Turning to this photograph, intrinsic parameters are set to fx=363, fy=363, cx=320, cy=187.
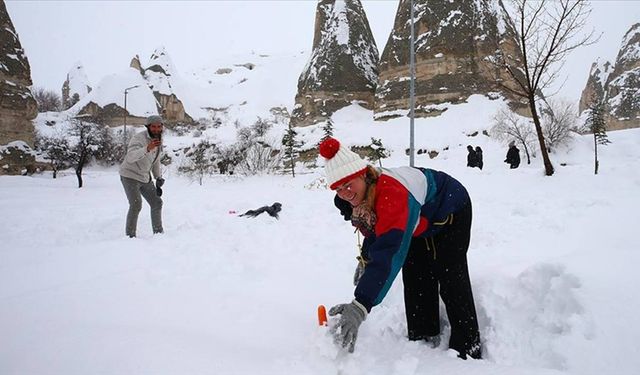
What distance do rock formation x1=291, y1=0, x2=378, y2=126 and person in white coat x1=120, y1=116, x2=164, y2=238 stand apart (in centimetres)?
2488

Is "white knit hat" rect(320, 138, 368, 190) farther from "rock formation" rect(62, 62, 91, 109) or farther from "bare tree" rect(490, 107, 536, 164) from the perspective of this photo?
"rock formation" rect(62, 62, 91, 109)

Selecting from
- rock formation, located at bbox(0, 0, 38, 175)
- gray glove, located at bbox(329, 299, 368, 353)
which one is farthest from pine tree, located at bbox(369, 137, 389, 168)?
gray glove, located at bbox(329, 299, 368, 353)

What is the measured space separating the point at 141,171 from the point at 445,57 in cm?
2587

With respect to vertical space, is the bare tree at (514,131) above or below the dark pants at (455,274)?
above

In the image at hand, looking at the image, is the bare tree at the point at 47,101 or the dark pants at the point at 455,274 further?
the bare tree at the point at 47,101

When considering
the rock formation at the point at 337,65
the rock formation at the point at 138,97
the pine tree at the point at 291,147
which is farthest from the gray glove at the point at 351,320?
the rock formation at the point at 138,97

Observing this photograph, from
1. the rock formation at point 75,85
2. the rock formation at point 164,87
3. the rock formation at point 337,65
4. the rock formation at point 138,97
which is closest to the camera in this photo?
the rock formation at point 337,65

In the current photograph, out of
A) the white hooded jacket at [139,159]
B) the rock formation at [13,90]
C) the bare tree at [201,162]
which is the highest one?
the rock formation at [13,90]

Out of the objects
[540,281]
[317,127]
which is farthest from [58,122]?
[540,281]

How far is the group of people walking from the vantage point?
13.1 m

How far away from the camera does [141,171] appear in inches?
188

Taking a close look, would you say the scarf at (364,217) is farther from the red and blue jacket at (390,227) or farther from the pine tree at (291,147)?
the pine tree at (291,147)

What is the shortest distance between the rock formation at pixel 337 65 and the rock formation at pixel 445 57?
2.90 metres

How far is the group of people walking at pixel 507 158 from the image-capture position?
1309 cm
